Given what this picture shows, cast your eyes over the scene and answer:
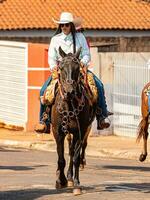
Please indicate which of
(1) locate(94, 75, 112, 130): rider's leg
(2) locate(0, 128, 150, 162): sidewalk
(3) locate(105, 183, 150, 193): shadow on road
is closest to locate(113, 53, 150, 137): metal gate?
(2) locate(0, 128, 150, 162): sidewalk

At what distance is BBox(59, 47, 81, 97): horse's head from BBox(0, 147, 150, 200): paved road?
1.52 meters

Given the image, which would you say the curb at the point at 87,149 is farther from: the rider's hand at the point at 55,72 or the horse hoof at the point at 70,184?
the rider's hand at the point at 55,72

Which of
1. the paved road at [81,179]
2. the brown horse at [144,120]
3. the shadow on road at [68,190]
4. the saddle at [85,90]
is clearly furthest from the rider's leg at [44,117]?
the brown horse at [144,120]

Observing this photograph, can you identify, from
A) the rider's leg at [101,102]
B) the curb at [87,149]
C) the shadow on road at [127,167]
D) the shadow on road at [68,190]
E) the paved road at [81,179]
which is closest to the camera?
the shadow on road at [68,190]

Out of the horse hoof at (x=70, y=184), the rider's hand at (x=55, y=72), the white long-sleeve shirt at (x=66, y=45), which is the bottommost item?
the horse hoof at (x=70, y=184)

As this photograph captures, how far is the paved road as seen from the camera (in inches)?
526

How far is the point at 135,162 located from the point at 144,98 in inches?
73.8

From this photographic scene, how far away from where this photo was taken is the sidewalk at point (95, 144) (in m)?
23.0

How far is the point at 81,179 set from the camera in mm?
15859

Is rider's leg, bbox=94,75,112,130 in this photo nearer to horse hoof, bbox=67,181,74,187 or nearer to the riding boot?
the riding boot

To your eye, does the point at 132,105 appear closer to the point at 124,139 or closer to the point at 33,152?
the point at 124,139

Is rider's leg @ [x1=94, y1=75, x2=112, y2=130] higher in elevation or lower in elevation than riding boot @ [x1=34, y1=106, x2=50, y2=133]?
higher

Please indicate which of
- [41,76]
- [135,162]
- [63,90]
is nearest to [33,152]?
[135,162]

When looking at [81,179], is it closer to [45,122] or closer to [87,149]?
[45,122]
